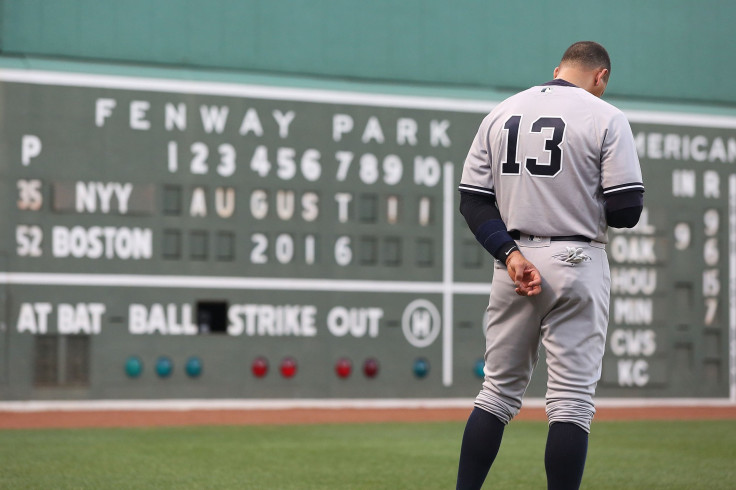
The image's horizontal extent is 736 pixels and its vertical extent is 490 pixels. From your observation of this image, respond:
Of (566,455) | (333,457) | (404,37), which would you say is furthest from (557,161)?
(404,37)

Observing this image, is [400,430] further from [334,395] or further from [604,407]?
[604,407]

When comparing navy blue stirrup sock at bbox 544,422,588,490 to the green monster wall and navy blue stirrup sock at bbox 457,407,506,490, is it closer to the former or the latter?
navy blue stirrup sock at bbox 457,407,506,490

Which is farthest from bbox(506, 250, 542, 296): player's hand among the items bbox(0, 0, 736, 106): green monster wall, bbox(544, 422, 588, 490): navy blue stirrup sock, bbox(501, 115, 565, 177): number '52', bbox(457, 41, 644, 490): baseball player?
bbox(0, 0, 736, 106): green monster wall

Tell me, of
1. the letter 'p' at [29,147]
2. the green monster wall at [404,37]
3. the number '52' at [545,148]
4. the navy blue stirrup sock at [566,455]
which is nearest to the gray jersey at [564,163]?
the number '52' at [545,148]

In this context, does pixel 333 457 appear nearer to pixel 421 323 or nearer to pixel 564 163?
pixel 564 163

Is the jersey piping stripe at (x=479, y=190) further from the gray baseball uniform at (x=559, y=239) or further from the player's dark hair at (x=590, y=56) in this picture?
the player's dark hair at (x=590, y=56)

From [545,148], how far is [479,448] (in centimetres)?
94

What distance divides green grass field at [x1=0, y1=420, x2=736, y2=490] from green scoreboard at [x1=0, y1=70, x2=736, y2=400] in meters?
1.48

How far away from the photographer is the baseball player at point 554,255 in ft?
10.8

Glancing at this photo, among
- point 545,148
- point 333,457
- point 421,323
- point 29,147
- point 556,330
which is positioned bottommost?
point 333,457

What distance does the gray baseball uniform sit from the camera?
3.31 metres

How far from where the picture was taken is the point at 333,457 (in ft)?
22.6

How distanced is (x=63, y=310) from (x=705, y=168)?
6.85 m

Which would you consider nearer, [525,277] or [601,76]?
[525,277]
